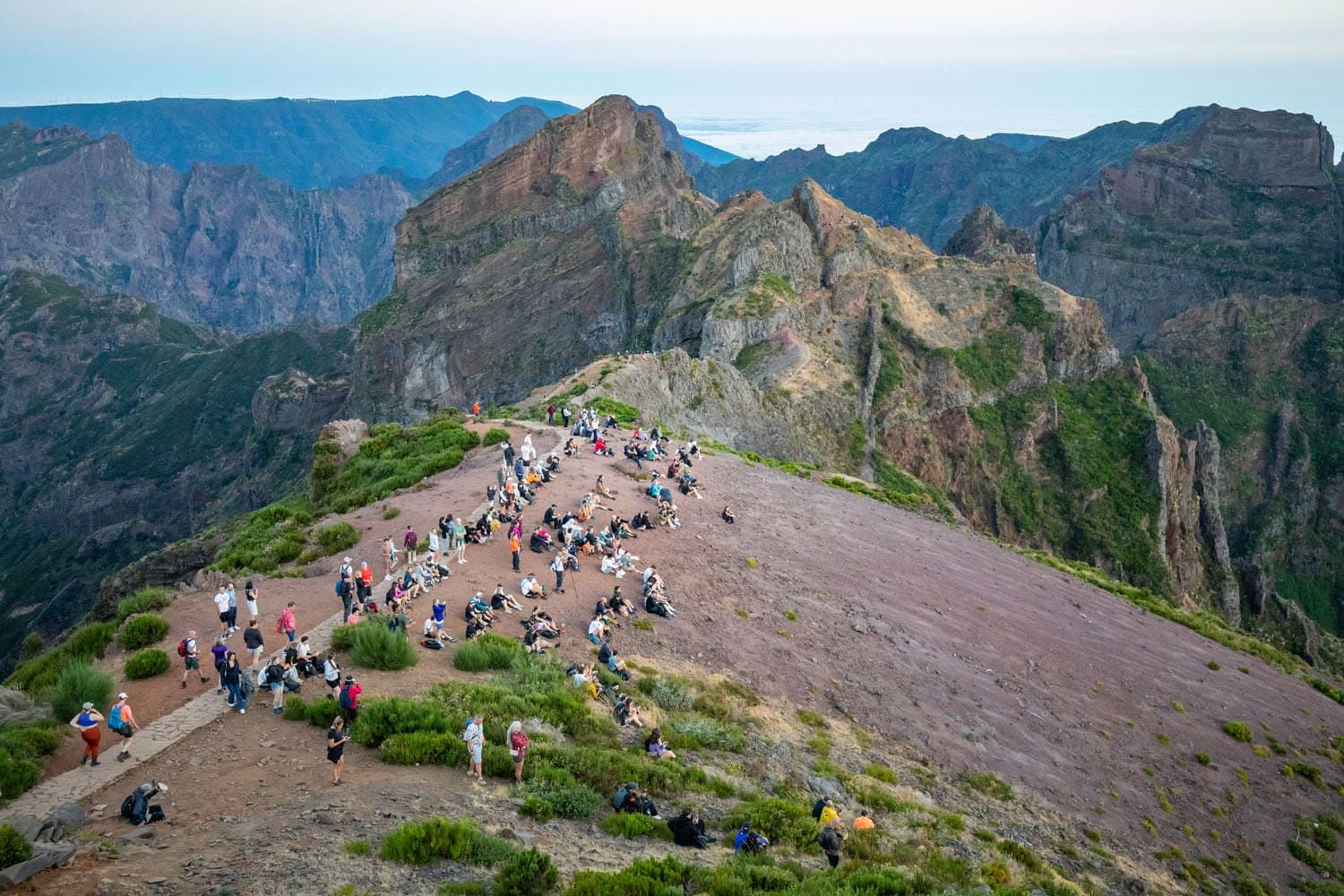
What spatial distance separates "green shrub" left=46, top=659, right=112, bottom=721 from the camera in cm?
1717

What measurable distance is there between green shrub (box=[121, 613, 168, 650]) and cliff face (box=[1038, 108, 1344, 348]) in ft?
537

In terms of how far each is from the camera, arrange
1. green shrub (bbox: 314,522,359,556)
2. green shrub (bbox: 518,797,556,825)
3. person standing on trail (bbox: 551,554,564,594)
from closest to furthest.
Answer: green shrub (bbox: 518,797,556,825) → person standing on trail (bbox: 551,554,564,594) → green shrub (bbox: 314,522,359,556)

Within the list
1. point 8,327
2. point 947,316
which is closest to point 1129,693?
point 947,316

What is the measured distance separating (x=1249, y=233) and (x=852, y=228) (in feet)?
377

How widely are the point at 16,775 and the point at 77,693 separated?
9.46ft

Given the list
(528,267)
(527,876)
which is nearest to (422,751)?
(527,876)

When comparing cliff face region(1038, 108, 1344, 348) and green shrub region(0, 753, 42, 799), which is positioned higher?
cliff face region(1038, 108, 1344, 348)

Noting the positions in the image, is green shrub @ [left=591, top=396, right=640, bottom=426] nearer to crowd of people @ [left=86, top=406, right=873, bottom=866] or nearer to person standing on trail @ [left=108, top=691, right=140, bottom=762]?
crowd of people @ [left=86, top=406, right=873, bottom=866]

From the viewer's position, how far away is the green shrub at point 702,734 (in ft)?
63.1

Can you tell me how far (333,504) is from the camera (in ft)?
114

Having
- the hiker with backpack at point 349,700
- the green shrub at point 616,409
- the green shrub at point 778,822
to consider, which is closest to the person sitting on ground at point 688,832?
the green shrub at point 778,822

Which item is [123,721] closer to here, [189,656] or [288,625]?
[189,656]

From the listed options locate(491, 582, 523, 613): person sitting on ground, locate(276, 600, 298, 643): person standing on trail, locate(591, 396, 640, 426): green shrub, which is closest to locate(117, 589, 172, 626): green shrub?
locate(276, 600, 298, 643): person standing on trail

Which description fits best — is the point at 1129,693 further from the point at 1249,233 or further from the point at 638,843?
the point at 1249,233
